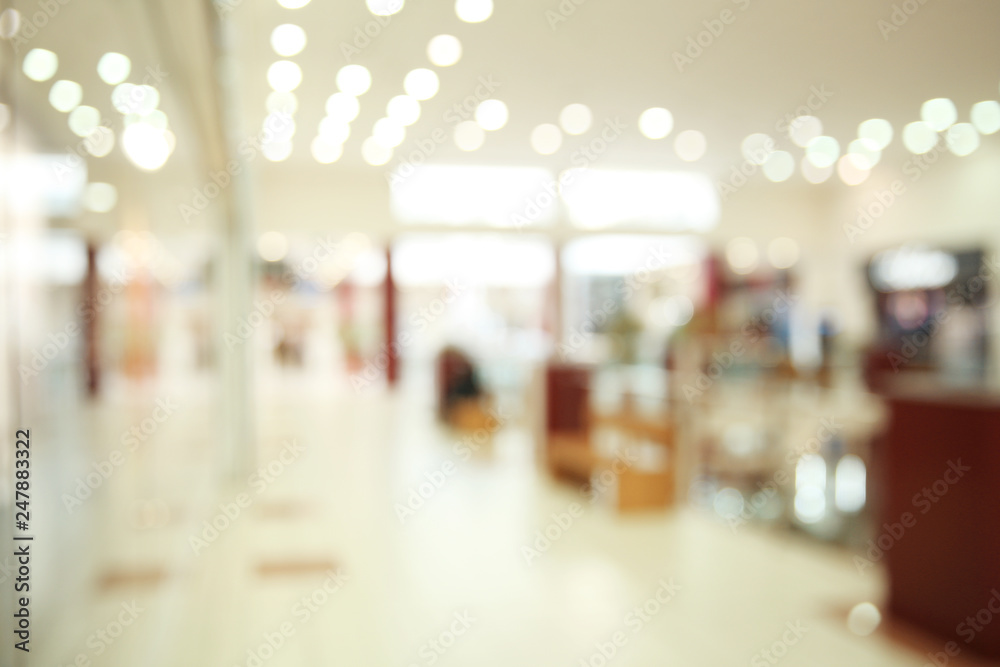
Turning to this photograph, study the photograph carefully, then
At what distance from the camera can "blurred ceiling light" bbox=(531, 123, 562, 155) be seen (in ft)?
20.7

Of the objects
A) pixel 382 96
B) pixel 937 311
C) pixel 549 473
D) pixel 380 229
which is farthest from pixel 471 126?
pixel 937 311

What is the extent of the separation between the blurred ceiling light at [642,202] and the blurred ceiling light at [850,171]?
6.57 feet

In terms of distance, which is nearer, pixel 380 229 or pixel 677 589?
pixel 677 589

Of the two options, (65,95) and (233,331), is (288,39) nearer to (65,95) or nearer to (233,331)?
(65,95)

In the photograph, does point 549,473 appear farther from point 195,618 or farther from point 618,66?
point 618,66

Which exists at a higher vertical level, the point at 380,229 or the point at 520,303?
the point at 380,229

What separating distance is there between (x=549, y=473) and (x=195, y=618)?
4.12 metres

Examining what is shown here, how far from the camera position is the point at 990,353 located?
10.5m

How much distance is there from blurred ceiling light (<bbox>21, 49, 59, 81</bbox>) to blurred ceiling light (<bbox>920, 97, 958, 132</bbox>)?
Answer: 87.6 inches

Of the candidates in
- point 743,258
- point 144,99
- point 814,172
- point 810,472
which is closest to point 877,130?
point 144,99

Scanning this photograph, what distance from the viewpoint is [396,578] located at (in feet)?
14.0

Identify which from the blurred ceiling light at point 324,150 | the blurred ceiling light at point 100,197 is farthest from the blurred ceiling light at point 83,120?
the blurred ceiling light at point 324,150

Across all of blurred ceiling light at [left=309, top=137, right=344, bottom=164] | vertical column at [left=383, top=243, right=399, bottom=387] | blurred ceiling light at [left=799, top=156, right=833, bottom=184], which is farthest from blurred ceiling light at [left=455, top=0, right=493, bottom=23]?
vertical column at [left=383, top=243, right=399, bottom=387]

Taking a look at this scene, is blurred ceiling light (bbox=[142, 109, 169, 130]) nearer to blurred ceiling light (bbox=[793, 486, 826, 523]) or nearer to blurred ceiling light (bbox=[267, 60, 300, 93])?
blurred ceiling light (bbox=[267, 60, 300, 93])
